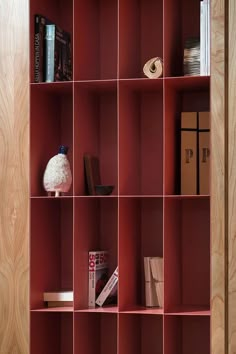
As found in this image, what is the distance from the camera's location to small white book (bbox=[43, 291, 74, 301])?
332 centimetres

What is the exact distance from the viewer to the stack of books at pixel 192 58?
3180mm

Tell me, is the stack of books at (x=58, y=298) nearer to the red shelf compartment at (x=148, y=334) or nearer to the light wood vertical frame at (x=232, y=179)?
the red shelf compartment at (x=148, y=334)

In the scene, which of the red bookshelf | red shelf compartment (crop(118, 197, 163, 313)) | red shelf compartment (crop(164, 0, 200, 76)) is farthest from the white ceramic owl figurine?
red shelf compartment (crop(164, 0, 200, 76))

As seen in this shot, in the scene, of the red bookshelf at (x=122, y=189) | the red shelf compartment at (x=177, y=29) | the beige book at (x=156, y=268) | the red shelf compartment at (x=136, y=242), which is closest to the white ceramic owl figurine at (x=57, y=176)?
the red bookshelf at (x=122, y=189)

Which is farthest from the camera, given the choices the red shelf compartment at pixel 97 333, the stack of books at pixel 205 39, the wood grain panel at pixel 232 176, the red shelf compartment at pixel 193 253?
the red shelf compartment at pixel 193 253

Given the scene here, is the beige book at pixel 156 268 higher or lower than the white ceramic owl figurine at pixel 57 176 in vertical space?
lower

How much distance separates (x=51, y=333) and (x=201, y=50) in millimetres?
1520

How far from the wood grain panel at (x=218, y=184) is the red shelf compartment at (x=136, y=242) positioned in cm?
33

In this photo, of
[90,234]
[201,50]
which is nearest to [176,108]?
[201,50]

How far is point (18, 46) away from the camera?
10.7ft

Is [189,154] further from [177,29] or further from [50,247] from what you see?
[50,247]

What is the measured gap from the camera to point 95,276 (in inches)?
132

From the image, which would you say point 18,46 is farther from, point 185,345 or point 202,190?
point 185,345

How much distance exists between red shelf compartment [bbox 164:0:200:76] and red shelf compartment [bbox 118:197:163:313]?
0.64 metres
